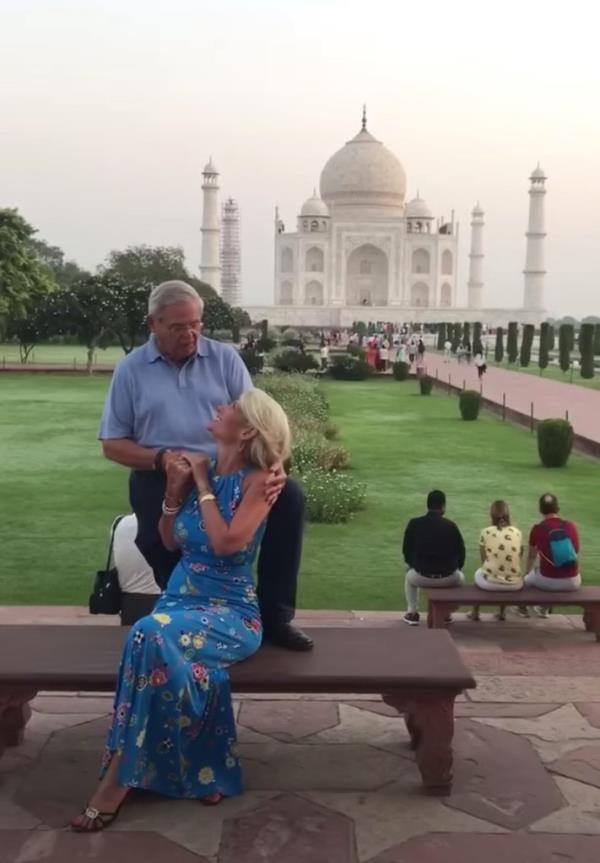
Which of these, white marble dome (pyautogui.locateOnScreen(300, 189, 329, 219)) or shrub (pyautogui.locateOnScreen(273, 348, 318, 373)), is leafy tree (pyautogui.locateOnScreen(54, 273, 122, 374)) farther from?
white marble dome (pyautogui.locateOnScreen(300, 189, 329, 219))

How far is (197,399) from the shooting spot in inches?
120

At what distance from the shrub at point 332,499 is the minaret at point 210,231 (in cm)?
5710

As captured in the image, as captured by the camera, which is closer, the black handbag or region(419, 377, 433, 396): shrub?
the black handbag

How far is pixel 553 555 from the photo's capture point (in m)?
4.60

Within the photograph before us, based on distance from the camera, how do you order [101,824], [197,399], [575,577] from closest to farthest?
1. [101,824]
2. [197,399]
3. [575,577]

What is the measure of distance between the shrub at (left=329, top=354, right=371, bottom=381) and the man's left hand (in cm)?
2126

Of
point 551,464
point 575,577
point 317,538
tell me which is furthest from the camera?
point 551,464

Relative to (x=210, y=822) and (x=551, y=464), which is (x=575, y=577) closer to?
(x=210, y=822)

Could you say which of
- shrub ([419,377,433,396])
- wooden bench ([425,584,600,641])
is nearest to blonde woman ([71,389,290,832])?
wooden bench ([425,584,600,641])

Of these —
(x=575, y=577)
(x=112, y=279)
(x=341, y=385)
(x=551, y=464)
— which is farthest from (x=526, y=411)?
(x=112, y=279)

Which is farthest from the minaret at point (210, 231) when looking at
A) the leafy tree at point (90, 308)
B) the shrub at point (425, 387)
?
the shrub at point (425, 387)

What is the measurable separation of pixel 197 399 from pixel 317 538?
3.82 m

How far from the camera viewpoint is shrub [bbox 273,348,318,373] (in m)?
23.7

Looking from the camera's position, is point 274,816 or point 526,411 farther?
point 526,411
